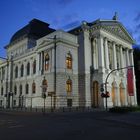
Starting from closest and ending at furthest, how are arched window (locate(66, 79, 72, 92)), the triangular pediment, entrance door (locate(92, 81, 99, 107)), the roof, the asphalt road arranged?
1. the asphalt road
2. arched window (locate(66, 79, 72, 92))
3. entrance door (locate(92, 81, 99, 107))
4. the roof
5. the triangular pediment

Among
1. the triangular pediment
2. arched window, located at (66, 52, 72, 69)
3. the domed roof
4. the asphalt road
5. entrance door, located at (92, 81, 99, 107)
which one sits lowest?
the asphalt road

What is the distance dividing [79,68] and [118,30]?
15.3m

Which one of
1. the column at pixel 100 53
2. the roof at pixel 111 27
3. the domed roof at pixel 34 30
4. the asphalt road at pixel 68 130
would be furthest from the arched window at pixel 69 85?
the asphalt road at pixel 68 130

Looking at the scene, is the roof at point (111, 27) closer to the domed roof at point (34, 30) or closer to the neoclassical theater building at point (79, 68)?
the neoclassical theater building at point (79, 68)

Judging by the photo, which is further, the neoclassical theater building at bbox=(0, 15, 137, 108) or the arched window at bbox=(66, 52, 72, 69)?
the arched window at bbox=(66, 52, 72, 69)

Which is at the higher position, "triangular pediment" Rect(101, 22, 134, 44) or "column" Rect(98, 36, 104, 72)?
"triangular pediment" Rect(101, 22, 134, 44)

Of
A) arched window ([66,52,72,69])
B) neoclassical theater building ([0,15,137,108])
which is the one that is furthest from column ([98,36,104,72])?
arched window ([66,52,72,69])

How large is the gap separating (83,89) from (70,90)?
2912 millimetres

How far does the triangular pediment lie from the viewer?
46250 mm

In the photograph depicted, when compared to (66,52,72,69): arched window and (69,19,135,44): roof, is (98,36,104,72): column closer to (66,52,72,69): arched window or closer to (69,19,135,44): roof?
(69,19,135,44): roof

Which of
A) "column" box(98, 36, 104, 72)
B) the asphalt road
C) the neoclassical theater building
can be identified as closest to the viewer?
the asphalt road

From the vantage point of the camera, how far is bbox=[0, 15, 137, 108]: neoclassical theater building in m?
40.6

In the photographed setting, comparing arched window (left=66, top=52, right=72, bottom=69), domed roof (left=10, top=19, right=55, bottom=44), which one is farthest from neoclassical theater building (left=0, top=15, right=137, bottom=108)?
domed roof (left=10, top=19, right=55, bottom=44)

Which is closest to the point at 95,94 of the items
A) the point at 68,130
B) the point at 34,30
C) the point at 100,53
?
the point at 100,53
